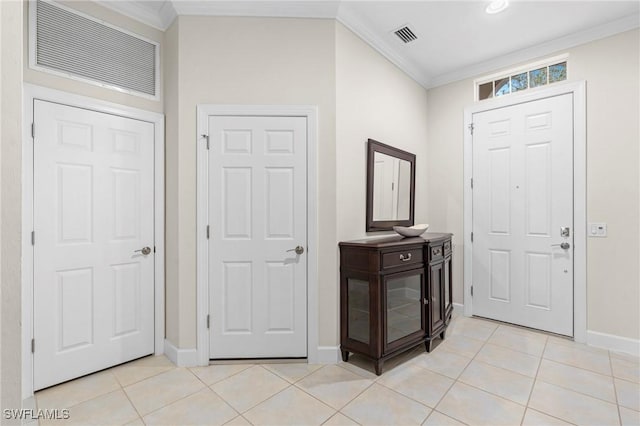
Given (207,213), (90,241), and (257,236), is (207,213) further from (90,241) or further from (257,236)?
(90,241)

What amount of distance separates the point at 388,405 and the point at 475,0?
123 inches

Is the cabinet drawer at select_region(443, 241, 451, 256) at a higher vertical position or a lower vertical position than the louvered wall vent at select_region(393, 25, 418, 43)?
lower

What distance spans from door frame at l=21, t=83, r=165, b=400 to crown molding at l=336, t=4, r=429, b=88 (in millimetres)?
1812

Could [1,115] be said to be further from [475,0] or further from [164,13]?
[475,0]

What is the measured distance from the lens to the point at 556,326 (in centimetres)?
291

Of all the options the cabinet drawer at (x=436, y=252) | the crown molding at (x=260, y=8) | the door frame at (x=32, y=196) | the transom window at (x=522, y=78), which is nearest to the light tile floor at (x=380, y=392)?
the door frame at (x=32, y=196)

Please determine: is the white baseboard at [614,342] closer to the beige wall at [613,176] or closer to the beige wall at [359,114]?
the beige wall at [613,176]

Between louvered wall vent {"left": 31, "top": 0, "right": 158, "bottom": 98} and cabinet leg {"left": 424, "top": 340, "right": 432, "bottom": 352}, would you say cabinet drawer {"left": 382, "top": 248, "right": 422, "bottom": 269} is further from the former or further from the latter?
louvered wall vent {"left": 31, "top": 0, "right": 158, "bottom": 98}

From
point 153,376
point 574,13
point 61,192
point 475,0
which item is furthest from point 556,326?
A: point 61,192

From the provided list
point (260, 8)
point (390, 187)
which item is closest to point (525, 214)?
point (390, 187)

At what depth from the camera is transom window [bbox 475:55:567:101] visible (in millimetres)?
2938

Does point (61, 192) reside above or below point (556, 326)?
above

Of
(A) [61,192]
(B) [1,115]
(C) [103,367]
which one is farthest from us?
(C) [103,367]

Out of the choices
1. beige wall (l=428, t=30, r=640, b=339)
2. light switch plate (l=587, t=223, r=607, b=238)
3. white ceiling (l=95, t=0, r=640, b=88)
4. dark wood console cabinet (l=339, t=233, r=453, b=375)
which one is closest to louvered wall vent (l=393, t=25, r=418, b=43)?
white ceiling (l=95, t=0, r=640, b=88)
